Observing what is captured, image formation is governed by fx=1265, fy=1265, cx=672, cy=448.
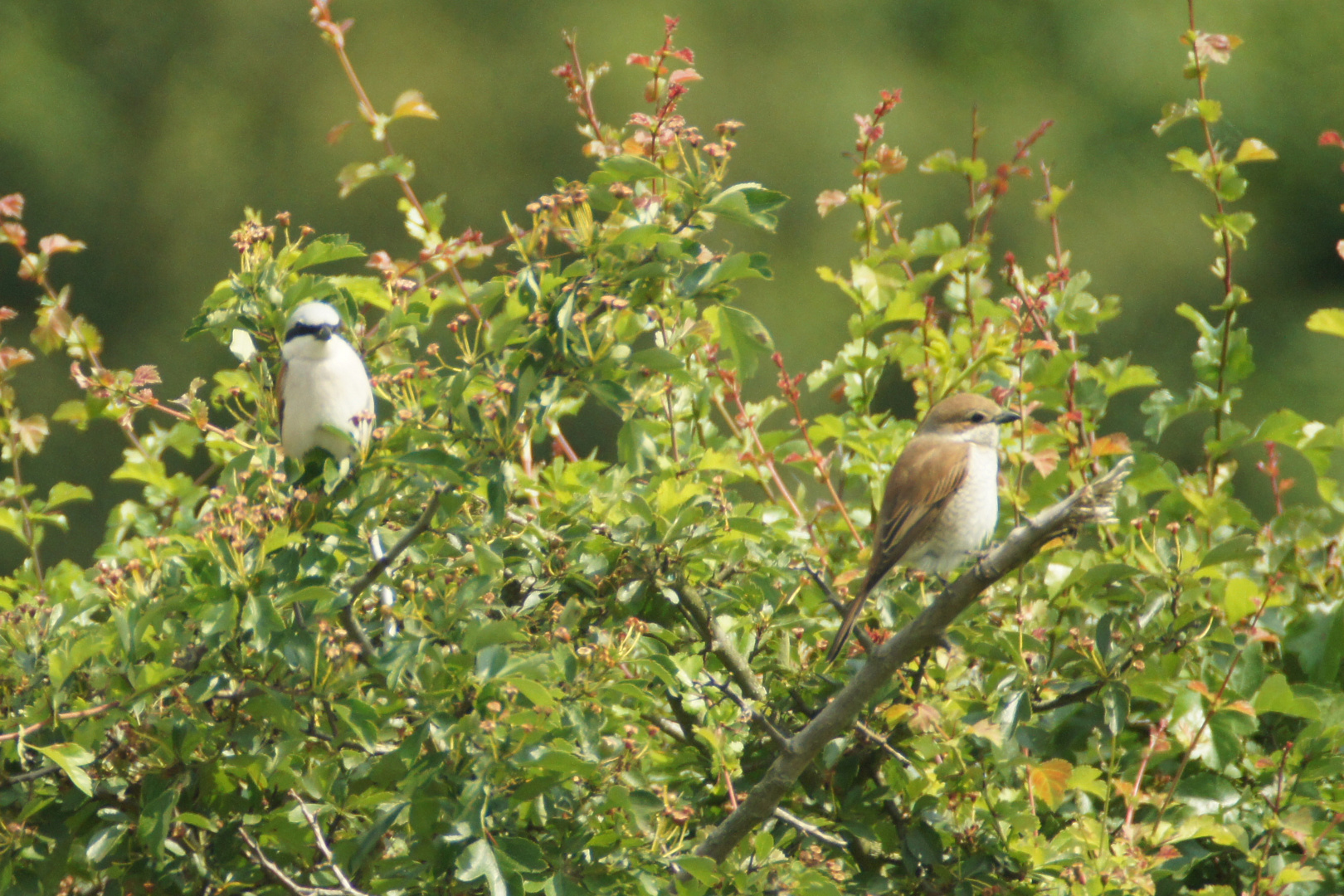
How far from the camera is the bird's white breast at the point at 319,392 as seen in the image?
2.35m

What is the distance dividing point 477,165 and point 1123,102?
3.22 metres

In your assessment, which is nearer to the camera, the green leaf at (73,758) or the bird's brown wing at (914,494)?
the green leaf at (73,758)

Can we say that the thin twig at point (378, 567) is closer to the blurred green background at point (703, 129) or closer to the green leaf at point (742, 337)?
the green leaf at point (742, 337)

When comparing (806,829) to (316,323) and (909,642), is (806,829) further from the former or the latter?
(316,323)

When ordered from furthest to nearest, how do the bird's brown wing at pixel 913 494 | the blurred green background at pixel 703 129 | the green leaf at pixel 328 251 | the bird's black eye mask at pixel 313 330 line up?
the blurred green background at pixel 703 129 → the bird's black eye mask at pixel 313 330 → the bird's brown wing at pixel 913 494 → the green leaf at pixel 328 251

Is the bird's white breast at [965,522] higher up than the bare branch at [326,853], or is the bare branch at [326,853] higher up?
the bare branch at [326,853]

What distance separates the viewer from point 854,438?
240 centimetres

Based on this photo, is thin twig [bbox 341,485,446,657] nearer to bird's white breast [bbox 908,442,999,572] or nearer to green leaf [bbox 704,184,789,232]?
green leaf [bbox 704,184,789,232]

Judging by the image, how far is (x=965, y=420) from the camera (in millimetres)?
2555

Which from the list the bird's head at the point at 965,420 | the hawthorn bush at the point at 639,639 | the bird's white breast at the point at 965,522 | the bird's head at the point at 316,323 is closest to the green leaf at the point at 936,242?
the hawthorn bush at the point at 639,639

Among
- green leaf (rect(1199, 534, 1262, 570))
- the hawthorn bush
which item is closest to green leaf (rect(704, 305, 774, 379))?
the hawthorn bush

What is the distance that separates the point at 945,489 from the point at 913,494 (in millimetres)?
141

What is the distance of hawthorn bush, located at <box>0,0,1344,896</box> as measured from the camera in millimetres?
1595

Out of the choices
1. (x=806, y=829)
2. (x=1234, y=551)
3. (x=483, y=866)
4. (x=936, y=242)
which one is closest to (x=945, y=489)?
(x=936, y=242)
